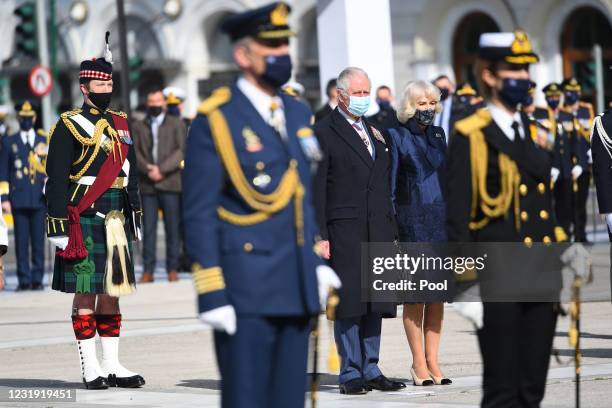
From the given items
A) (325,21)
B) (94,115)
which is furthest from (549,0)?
(94,115)

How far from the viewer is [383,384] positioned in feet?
35.5

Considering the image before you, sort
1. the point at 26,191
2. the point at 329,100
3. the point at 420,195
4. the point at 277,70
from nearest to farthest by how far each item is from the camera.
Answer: the point at 277,70 < the point at 420,195 < the point at 329,100 < the point at 26,191

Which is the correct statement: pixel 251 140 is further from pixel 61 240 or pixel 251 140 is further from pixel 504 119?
pixel 61 240

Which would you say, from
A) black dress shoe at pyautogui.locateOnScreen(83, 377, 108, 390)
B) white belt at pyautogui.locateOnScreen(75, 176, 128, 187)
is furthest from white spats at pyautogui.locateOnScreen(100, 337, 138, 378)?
white belt at pyautogui.locateOnScreen(75, 176, 128, 187)

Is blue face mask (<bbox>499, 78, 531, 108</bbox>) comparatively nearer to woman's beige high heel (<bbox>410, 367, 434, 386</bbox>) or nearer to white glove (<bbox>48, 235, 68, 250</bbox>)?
woman's beige high heel (<bbox>410, 367, 434, 386</bbox>)

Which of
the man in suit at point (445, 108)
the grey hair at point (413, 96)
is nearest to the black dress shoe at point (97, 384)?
the grey hair at point (413, 96)

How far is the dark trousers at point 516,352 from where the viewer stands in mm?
7160

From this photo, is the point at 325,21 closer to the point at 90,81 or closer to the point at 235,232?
the point at 90,81

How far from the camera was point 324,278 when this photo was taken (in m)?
7.10

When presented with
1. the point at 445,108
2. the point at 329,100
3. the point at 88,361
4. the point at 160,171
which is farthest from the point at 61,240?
the point at 160,171

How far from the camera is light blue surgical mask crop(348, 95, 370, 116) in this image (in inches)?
423

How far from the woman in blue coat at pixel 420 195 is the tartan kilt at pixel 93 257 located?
69.8 inches

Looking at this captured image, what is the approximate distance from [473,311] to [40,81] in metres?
27.2

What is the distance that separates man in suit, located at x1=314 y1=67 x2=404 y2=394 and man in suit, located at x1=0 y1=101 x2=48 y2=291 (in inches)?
408
